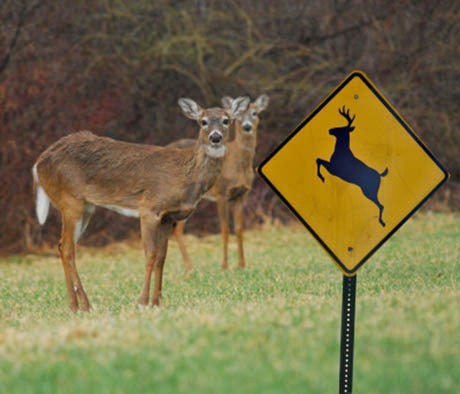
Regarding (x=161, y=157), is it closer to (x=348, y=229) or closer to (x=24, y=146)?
(x=348, y=229)

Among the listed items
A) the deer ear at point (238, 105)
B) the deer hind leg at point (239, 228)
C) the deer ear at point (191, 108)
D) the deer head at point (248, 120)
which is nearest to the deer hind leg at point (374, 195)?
the deer ear at point (191, 108)

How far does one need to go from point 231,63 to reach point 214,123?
34.5ft

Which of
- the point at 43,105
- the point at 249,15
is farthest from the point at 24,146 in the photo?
the point at 249,15

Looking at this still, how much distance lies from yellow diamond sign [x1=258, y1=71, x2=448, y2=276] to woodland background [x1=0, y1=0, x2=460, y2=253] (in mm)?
11609

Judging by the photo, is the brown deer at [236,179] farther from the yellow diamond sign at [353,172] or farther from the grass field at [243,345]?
the yellow diamond sign at [353,172]

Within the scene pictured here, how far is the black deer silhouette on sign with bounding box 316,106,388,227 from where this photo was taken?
517 centimetres

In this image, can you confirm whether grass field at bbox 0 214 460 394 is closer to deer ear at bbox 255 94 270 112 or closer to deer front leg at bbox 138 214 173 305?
deer front leg at bbox 138 214 173 305

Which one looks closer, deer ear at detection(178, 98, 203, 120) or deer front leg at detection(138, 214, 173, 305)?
deer front leg at detection(138, 214, 173, 305)

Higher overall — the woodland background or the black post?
the woodland background

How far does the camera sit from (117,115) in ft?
58.5

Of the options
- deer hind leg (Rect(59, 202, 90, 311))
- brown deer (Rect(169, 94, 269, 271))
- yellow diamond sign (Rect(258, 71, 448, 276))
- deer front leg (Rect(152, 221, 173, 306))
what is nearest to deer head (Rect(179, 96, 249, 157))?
deer front leg (Rect(152, 221, 173, 306))

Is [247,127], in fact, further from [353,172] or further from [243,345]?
[243,345]

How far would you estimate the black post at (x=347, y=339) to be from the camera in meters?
4.67

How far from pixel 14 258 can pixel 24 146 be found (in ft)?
7.07
